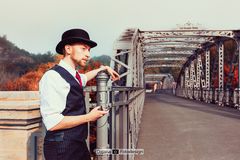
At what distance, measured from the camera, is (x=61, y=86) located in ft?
7.23

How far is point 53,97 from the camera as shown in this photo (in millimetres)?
2162

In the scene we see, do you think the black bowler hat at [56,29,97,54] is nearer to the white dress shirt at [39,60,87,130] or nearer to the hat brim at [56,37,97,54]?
the hat brim at [56,37,97,54]

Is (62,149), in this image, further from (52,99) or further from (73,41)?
(73,41)

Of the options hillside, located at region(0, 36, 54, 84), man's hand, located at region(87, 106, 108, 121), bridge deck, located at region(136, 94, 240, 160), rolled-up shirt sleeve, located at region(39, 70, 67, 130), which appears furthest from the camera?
hillside, located at region(0, 36, 54, 84)

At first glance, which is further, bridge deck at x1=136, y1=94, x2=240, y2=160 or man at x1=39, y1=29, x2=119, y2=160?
bridge deck at x1=136, y1=94, x2=240, y2=160

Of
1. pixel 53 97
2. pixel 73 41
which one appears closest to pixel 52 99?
→ pixel 53 97

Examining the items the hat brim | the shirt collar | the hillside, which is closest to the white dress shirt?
the shirt collar

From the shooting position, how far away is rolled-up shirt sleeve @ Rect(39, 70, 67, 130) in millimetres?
2162

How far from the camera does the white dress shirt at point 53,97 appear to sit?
2164mm

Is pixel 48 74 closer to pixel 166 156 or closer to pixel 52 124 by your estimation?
pixel 52 124

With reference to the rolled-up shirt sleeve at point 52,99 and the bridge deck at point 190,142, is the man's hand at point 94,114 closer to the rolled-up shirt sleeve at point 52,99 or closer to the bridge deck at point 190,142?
the rolled-up shirt sleeve at point 52,99

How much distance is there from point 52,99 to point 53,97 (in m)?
0.01

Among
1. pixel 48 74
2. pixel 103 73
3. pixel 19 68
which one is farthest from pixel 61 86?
pixel 19 68

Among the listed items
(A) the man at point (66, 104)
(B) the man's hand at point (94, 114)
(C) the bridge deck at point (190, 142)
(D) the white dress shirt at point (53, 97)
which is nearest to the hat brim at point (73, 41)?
(A) the man at point (66, 104)
